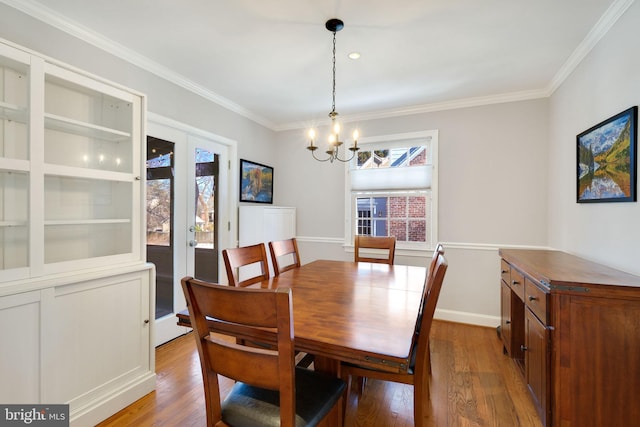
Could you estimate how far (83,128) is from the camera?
199 centimetres

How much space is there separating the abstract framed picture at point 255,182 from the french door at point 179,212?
1.27ft

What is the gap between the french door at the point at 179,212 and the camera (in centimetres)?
282

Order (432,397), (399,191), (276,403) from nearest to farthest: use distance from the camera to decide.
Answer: (276,403) → (432,397) → (399,191)

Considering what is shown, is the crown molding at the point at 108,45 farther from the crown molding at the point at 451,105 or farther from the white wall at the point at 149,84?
the crown molding at the point at 451,105

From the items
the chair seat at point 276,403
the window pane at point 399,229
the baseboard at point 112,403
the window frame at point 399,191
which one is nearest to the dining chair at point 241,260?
the chair seat at point 276,403

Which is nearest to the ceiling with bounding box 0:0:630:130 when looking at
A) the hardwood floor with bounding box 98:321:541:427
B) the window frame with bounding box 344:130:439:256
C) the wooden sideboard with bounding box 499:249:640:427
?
the window frame with bounding box 344:130:439:256

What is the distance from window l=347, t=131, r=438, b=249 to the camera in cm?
361

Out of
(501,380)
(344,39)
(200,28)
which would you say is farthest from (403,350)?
(200,28)

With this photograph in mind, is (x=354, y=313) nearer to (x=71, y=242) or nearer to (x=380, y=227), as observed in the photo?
(x=71, y=242)

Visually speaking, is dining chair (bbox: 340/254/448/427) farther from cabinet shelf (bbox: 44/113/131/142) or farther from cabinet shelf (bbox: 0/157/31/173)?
cabinet shelf (bbox: 44/113/131/142)

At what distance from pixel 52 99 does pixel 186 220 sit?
1.47 metres

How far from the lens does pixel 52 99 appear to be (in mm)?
1825

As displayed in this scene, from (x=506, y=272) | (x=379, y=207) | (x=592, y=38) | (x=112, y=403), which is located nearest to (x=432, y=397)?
(x=506, y=272)

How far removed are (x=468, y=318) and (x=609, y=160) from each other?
2.11 m
